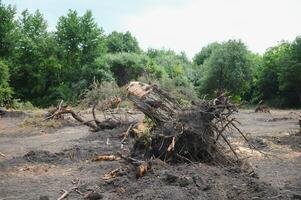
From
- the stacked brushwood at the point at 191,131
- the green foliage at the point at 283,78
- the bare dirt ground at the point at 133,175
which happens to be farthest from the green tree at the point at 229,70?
the stacked brushwood at the point at 191,131

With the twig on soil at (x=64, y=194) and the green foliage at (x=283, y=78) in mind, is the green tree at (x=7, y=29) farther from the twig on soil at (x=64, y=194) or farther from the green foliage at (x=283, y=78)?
the twig on soil at (x=64, y=194)

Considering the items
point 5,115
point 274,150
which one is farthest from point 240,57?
point 274,150

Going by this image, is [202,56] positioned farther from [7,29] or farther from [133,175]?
[133,175]

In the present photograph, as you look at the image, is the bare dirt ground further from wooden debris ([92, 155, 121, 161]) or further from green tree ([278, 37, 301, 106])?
green tree ([278, 37, 301, 106])

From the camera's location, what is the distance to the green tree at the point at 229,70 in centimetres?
3722

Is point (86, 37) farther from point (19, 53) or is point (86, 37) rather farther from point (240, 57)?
point (240, 57)

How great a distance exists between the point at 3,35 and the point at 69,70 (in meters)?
7.15

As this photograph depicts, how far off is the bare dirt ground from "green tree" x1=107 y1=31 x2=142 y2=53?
119ft

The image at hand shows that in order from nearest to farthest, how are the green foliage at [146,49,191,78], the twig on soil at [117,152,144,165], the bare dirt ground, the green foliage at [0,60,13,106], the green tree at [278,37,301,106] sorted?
1. the bare dirt ground
2. the twig on soil at [117,152,144,165]
3. the green foliage at [0,60,13,106]
4. the green tree at [278,37,301,106]
5. the green foliage at [146,49,191,78]

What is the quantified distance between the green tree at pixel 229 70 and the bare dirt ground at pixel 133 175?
24338 mm

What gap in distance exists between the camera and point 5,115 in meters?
22.5

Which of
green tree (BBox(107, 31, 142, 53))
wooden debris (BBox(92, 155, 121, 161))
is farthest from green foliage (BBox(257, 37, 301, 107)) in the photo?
wooden debris (BBox(92, 155, 121, 161))

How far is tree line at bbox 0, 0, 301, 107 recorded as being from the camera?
112 feet

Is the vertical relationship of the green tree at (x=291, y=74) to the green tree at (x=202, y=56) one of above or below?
below
